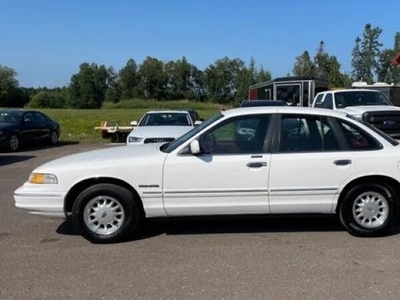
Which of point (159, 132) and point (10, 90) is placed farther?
point (10, 90)

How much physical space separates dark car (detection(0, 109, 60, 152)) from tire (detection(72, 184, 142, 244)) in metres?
12.4

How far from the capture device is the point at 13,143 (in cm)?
1775

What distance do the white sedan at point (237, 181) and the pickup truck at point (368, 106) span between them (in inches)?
270

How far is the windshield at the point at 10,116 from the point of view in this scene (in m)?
18.9

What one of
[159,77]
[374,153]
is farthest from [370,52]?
[374,153]

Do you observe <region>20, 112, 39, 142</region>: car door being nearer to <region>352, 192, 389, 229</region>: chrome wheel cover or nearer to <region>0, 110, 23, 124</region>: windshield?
<region>0, 110, 23, 124</region>: windshield

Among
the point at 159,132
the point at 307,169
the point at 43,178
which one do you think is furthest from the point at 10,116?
the point at 307,169

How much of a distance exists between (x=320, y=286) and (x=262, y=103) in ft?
42.6

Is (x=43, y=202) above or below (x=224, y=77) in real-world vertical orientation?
below

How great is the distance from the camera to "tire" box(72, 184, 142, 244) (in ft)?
19.2

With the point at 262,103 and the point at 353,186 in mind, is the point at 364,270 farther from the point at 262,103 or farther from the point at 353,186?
the point at 262,103

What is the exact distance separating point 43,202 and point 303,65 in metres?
81.9

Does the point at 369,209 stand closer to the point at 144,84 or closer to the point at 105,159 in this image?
the point at 105,159

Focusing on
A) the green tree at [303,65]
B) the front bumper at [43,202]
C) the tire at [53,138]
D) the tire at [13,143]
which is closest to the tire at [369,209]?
the front bumper at [43,202]
